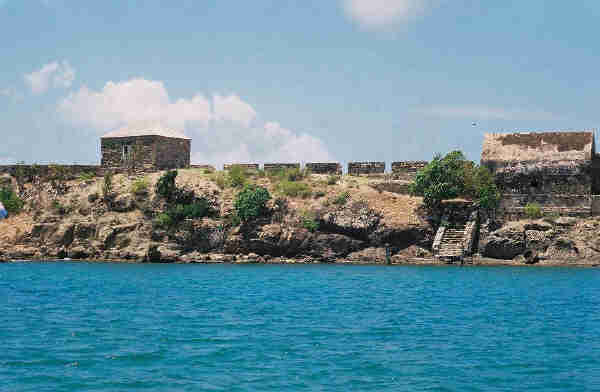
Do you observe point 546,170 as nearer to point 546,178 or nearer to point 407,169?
point 546,178

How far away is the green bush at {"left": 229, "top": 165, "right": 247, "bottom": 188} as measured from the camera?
54500mm

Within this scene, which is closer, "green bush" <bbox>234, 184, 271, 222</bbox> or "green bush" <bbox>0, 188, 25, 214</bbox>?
"green bush" <bbox>234, 184, 271, 222</bbox>

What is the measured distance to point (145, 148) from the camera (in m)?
58.8

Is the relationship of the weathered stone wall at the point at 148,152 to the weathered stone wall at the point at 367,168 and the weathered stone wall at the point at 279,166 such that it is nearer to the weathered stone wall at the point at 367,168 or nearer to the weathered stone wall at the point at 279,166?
the weathered stone wall at the point at 279,166

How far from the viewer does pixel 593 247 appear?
4328cm

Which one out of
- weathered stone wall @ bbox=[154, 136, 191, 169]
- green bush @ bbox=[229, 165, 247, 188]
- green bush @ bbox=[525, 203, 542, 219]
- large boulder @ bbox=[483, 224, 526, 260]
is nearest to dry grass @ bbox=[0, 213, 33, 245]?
weathered stone wall @ bbox=[154, 136, 191, 169]

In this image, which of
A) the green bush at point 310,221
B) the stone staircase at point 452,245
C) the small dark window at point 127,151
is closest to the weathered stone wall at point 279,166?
the green bush at point 310,221

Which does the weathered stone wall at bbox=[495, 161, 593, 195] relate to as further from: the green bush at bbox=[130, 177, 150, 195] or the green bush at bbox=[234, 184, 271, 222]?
the green bush at bbox=[130, 177, 150, 195]

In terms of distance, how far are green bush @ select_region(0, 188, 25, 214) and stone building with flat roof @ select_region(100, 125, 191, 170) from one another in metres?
6.71

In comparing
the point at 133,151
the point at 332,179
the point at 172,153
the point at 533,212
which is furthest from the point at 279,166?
the point at 533,212

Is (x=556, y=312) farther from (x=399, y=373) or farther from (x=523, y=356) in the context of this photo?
(x=399, y=373)

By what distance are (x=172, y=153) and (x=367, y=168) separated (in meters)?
14.7

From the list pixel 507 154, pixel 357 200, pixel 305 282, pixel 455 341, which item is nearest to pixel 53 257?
pixel 357 200

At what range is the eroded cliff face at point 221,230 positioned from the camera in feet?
157
